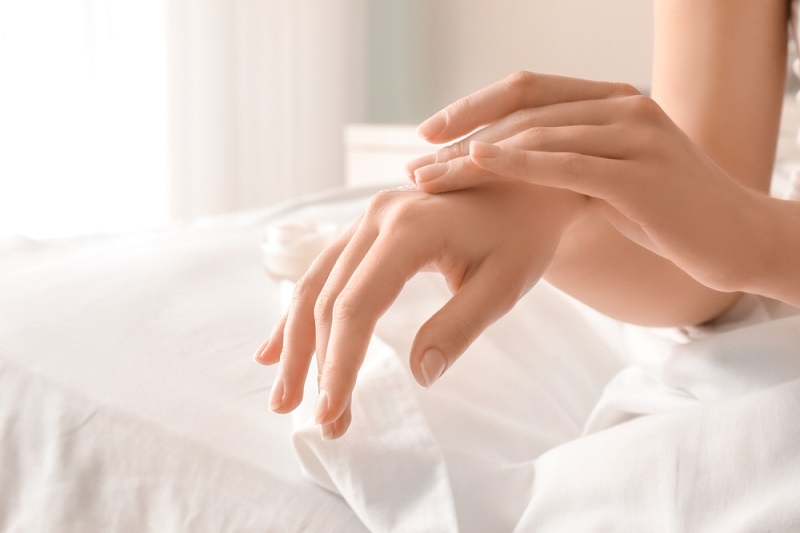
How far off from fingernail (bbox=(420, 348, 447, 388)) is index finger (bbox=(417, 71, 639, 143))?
153 millimetres

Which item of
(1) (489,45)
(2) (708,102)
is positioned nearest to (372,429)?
(2) (708,102)

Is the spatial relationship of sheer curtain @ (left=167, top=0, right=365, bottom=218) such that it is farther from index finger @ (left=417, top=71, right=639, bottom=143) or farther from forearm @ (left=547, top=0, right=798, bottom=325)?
index finger @ (left=417, top=71, right=639, bottom=143)

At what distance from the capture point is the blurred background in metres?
2.05

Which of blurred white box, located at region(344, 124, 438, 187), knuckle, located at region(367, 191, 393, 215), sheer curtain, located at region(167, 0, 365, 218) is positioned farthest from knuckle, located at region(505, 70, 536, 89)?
sheer curtain, located at region(167, 0, 365, 218)

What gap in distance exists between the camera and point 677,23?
83 centimetres

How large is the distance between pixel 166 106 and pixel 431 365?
2038 mm

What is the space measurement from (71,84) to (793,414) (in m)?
1.93

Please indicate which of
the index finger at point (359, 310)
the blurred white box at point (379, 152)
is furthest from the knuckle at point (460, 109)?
the blurred white box at point (379, 152)

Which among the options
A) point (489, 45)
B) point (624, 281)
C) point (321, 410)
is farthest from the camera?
point (489, 45)

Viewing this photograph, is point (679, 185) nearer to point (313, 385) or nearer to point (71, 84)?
point (313, 385)

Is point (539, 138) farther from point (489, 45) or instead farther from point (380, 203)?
point (489, 45)

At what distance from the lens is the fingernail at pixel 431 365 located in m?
0.43

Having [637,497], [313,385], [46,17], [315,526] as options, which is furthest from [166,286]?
[46,17]

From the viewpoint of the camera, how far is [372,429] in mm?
590
